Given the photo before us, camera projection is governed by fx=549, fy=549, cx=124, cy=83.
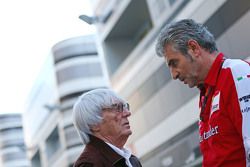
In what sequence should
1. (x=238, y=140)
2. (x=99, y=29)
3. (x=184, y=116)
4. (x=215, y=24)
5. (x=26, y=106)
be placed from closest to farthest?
1. (x=238, y=140)
2. (x=215, y=24)
3. (x=184, y=116)
4. (x=99, y=29)
5. (x=26, y=106)

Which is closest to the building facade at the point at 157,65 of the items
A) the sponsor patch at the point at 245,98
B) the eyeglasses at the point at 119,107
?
the eyeglasses at the point at 119,107

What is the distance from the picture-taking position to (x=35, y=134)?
42.1m

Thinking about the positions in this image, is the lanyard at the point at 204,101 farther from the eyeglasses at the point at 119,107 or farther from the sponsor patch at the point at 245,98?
the eyeglasses at the point at 119,107

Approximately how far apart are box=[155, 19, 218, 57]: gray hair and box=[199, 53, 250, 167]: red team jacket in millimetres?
121

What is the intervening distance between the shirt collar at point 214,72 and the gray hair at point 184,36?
87 millimetres

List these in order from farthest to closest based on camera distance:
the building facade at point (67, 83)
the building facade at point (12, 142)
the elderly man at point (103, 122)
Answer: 1. the building facade at point (12, 142)
2. the building facade at point (67, 83)
3. the elderly man at point (103, 122)

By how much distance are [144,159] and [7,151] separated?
35.6m

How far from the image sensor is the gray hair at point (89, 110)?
3229 mm

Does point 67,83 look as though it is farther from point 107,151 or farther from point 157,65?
point 107,151

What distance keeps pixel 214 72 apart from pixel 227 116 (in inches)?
9.7

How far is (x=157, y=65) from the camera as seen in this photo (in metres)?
16.9

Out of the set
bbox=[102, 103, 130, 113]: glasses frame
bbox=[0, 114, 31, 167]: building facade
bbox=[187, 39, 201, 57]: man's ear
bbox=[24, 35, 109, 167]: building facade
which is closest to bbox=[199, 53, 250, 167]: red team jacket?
bbox=[187, 39, 201, 57]: man's ear

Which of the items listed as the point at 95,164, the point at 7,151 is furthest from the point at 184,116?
the point at 7,151

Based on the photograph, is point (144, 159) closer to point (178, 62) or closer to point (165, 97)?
point (165, 97)
